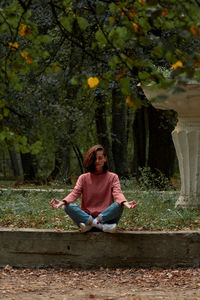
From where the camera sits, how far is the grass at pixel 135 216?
632 centimetres

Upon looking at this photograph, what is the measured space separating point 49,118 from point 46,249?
7535 millimetres

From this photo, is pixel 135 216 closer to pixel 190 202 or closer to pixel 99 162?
pixel 190 202

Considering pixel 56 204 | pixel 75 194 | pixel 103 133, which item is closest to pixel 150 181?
pixel 103 133

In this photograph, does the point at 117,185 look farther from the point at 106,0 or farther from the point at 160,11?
the point at 160,11

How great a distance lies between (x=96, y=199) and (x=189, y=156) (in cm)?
200

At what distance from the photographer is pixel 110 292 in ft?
16.1

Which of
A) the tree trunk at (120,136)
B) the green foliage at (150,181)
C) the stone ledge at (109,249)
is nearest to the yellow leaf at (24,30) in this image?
the stone ledge at (109,249)

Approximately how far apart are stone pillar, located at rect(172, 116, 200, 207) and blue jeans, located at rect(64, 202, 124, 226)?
1939mm

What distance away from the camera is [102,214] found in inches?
224

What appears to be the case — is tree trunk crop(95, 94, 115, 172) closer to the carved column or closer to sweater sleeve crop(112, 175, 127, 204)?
the carved column

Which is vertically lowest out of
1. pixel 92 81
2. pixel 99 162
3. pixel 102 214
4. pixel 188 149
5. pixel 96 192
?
pixel 102 214

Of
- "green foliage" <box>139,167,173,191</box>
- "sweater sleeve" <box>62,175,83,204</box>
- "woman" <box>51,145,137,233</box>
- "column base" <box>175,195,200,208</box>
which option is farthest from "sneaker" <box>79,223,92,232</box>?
"green foliage" <box>139,167,173,191</box>

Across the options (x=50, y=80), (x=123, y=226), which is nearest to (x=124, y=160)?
(x=50, y=80)

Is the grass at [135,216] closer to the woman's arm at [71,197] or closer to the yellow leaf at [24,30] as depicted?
the woman's arm at [71,197]
